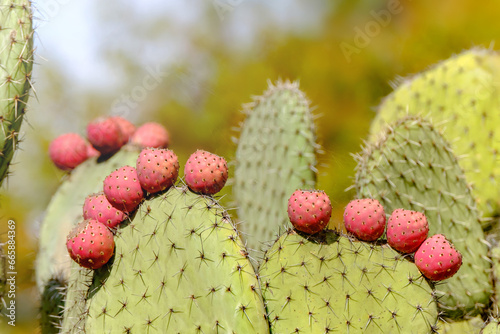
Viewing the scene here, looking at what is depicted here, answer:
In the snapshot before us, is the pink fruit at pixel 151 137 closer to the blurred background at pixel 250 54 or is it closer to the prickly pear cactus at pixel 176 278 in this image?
the prickly pear cactus at pixel 176 278

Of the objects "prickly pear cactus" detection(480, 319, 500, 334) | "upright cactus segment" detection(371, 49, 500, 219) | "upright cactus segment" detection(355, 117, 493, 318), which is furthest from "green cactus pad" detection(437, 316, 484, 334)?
"upright cactus segment" detection(371, 49, 500, 219)

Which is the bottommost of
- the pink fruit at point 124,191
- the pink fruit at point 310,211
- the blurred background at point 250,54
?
the pink fruit at point 124,191

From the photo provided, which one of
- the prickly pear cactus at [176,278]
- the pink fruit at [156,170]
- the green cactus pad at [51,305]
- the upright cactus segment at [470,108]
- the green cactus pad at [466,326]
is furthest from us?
the upright cactus segment at [470,108]

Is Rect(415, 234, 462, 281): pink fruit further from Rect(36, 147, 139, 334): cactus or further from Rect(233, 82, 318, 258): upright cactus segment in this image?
Rect(36, 147, 139, 334): cactus

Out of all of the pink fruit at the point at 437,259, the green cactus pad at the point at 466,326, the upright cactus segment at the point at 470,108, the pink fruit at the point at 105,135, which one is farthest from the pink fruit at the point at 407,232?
the pink fruit at the point at 105,135

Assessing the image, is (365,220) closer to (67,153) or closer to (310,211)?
(310,211)

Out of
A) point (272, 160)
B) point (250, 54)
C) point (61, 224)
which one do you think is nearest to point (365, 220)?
point (272, 160)

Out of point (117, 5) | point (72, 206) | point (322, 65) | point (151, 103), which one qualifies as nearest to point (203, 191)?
point (72, 206)
